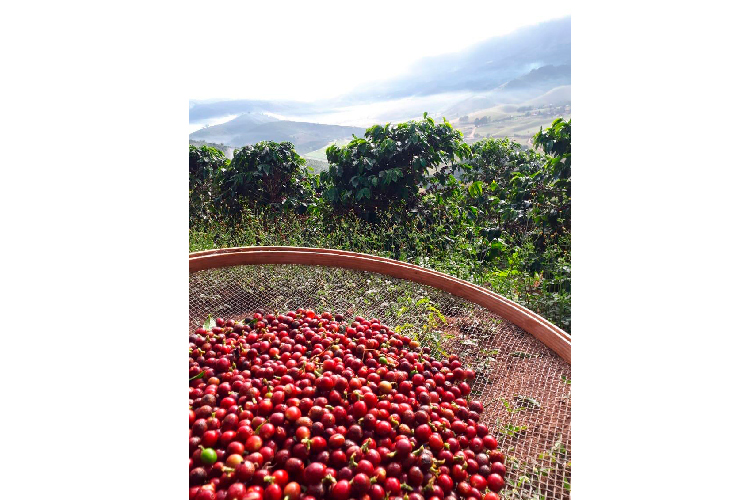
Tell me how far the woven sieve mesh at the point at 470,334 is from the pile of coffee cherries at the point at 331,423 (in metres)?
0.06

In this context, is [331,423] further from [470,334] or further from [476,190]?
[476,190]

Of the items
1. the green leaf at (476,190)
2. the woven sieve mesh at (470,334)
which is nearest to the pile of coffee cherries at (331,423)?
the woven sieve mesh at (470,334)

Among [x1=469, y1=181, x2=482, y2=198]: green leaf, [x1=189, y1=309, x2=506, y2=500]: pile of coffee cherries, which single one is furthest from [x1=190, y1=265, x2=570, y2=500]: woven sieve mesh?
[x1=469, y1=181, x2=482, y2=198]: green leaf

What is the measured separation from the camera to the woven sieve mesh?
922 mm

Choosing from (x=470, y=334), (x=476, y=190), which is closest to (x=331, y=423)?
(x=470, y=334)

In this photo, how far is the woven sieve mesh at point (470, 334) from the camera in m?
0.92

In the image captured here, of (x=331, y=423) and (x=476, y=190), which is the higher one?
(x=476, y=190)

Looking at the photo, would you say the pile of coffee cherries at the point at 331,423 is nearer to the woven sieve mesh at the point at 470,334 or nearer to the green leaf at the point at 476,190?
the woven sieve mesh at the point at 470,334

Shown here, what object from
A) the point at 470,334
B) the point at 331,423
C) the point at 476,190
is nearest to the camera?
the point at 331,423

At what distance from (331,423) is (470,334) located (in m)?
0.60

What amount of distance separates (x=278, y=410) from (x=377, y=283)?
2.46 feet

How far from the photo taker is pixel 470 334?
4.27 feet

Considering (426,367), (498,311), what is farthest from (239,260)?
(498,311)
